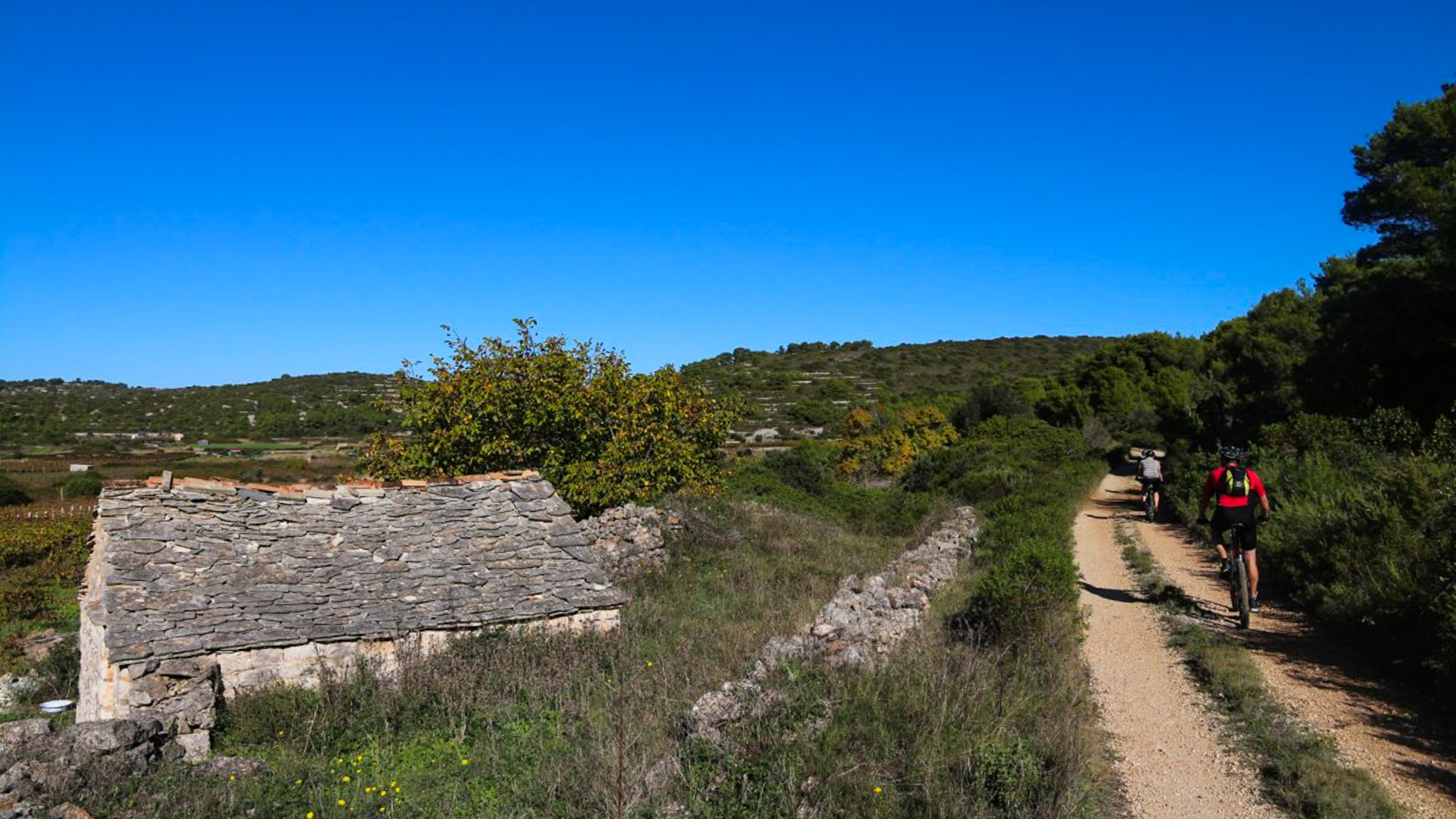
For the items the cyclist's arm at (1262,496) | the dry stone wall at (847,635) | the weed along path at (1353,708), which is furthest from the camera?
the cyclist's arm at (1262,496)

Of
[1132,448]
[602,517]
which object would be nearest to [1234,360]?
[1132,448]

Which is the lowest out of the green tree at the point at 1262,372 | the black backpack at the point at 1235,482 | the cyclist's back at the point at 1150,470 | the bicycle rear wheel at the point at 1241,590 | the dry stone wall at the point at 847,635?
the dry stone wall at the point at 847,635

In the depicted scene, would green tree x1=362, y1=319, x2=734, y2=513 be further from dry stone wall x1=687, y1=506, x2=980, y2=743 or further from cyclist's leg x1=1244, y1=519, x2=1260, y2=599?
cyclist's leg x1=1244, y1=519, x2=1260, y2=599

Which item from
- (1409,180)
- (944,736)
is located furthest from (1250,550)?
(1409,180)

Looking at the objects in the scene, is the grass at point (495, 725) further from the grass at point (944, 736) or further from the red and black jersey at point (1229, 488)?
the red and black jersey at point (1229, 488)

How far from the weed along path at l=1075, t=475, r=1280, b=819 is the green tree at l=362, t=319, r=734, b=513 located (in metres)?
10.7

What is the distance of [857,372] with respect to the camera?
8875 cm

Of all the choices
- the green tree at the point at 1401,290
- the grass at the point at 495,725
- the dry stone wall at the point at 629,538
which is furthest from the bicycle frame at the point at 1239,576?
the green tree at the point at 1401,290

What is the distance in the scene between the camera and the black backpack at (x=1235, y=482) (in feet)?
29.5

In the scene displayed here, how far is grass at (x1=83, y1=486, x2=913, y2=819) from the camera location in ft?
19.4

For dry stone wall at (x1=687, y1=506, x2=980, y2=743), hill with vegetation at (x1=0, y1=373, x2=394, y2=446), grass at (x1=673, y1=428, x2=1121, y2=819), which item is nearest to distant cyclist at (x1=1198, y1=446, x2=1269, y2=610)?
grass at (x1=673, y1=428, x2=1121, y2=819)

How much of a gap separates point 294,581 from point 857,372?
8141cm

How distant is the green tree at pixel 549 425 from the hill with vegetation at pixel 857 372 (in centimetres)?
3811

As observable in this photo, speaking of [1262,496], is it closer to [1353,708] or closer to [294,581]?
[1353,708]
